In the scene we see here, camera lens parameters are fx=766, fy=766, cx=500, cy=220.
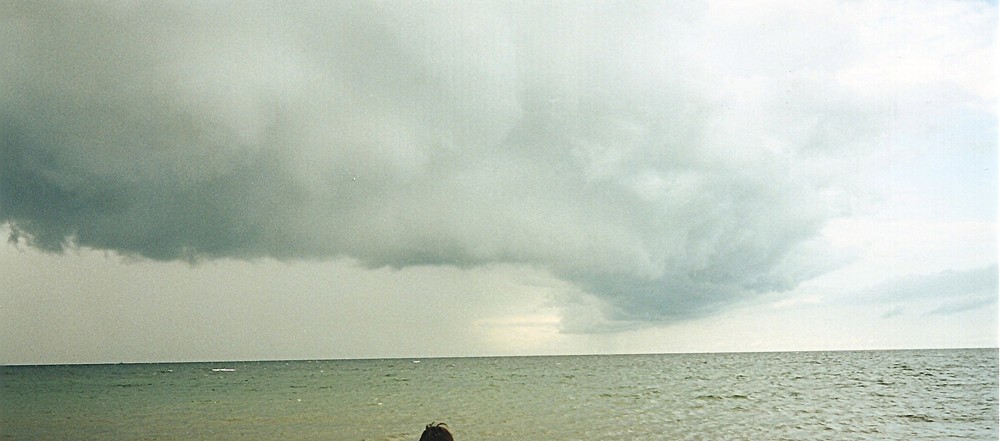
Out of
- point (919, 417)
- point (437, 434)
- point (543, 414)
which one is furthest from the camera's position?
point (543, 414)

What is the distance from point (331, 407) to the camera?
114ft

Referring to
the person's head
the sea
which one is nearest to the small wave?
the sea

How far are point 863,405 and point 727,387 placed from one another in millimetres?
15649

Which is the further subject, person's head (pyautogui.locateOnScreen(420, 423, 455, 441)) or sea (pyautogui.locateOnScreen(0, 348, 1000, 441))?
sea (pyautogui.locateOnScreen(0, 348, 1000, 441))

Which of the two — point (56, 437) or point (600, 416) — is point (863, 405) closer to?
point (600, 416)

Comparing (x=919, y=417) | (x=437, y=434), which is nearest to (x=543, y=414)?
(x=919, y=417)

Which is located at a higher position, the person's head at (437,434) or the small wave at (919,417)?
the person's head at (437,434)

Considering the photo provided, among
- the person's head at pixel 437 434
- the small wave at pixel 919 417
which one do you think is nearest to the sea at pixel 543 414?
the small wave at pixel 919 417

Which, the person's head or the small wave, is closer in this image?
the person's head

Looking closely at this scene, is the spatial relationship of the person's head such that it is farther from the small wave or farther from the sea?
the small wave

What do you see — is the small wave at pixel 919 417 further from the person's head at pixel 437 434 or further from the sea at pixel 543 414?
the person's head at pixel 437 434

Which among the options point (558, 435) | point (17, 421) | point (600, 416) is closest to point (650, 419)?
point (600, 416)

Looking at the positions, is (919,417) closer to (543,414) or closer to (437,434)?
(543,414)

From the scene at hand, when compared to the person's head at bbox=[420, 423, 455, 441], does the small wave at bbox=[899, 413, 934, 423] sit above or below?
below
